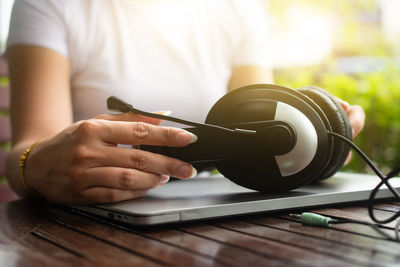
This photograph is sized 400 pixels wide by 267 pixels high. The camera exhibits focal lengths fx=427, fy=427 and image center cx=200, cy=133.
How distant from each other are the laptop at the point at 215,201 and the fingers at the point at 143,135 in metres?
0.08

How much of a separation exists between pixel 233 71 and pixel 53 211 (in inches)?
35.9

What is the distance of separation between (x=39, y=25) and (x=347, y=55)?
4608mm

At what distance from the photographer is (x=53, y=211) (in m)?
0.67

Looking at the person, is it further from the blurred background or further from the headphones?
the blurred background

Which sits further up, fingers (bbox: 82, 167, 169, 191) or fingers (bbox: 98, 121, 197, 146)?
fingers (bbox: 98, 121, 197, 146)

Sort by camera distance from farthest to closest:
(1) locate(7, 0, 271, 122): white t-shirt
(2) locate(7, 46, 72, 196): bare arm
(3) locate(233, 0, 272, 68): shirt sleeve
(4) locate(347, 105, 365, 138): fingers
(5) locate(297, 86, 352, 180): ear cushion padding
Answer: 1. (3) locate(233, 0, 272, 68): shirt sleeve
2. (1) locate(7, 0, 271, 122): white t-shirt
3. (2) locate(7, 46, 72, 196): bare arm
4. (4) locate(347, 105, 365, 138): fingers
5. (5) locate(297, 86, 352, 180): ear cushion padding

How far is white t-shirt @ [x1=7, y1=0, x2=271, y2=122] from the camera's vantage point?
1121mm

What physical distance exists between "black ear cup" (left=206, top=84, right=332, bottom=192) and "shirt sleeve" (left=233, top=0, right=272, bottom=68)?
0.79 m

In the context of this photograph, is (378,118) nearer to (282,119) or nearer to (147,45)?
(147,45)

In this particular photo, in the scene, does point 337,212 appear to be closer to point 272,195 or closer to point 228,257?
point 272,195

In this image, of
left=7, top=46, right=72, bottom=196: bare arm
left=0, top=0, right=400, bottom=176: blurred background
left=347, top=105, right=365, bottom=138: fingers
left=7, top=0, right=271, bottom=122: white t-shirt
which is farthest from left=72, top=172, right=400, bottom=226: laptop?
left=0, top=0, right=400, bottom=176: blurred background

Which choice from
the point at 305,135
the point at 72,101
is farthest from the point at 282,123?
the point at 72,101

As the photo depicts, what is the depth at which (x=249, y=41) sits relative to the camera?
56.0 inches

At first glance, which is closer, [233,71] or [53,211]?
[53,211]
